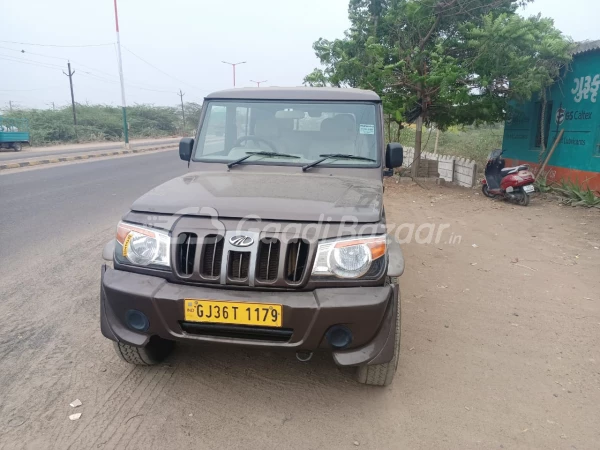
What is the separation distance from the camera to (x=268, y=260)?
231 centimetres

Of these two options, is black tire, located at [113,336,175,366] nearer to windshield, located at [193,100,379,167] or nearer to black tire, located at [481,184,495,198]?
windshield, located at [193,100,379,167]

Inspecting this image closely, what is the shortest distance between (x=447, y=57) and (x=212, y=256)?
351 inches

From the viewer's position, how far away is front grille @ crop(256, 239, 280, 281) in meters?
2.30

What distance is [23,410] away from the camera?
7.97 ft

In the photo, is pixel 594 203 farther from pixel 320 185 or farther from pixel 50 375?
pixel 50 375

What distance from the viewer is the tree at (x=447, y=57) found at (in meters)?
9.05

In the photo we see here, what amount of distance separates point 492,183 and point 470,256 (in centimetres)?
490

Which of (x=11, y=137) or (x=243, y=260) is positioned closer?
(x=243, y=260)

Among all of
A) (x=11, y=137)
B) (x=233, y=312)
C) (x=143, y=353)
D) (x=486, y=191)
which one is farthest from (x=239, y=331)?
(x=11, y=137)

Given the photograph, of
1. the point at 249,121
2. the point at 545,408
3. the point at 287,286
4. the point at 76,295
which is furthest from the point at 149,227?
the point at 545,408

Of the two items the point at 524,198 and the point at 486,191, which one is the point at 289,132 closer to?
the point at 524,198

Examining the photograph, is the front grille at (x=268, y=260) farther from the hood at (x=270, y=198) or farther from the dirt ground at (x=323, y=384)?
the dirt ground at (x=323, y=384)

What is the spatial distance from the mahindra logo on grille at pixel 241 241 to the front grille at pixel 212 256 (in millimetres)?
69

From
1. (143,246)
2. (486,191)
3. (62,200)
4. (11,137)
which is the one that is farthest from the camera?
(11,137)
